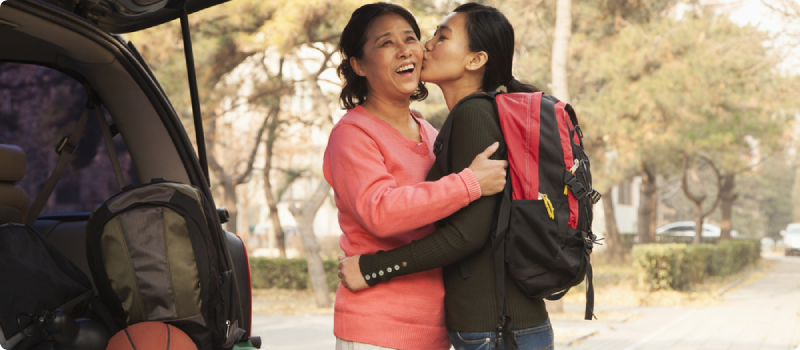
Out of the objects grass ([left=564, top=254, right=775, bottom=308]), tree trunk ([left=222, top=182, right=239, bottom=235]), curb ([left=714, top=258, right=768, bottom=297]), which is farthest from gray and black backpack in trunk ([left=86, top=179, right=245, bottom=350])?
tree trunk ([left=222, top=182, right=239, bottom=235])

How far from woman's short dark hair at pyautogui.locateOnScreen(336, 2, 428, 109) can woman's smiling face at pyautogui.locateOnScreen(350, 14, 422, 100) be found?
0.02 metres

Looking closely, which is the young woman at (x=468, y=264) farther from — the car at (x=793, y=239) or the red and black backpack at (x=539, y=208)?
the car at (x=793, y=239)

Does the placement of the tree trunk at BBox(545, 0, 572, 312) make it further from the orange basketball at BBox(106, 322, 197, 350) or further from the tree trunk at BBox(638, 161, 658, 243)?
the tree trunk at BBox(638, 161, 658, 243)

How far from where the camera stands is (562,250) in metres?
2.03

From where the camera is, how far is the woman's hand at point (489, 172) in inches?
78.9

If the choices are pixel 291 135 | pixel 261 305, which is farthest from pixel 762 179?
pixel 261 305

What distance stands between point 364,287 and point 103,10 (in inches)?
58.8

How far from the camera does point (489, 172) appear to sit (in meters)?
2.01

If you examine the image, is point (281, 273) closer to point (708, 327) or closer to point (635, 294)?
point (635, 294)

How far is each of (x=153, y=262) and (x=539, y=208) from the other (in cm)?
119

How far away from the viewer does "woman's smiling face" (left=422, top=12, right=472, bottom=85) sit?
2297 millimetres

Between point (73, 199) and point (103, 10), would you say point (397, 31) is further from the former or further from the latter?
point (73, 199)

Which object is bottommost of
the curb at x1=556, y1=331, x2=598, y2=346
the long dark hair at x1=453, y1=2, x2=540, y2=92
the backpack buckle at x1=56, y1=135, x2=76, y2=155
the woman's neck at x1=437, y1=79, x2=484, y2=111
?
the curb at x1=556, y1=331, x2=598, y2=346

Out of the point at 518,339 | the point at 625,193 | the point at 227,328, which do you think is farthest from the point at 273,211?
the point at 625,193
